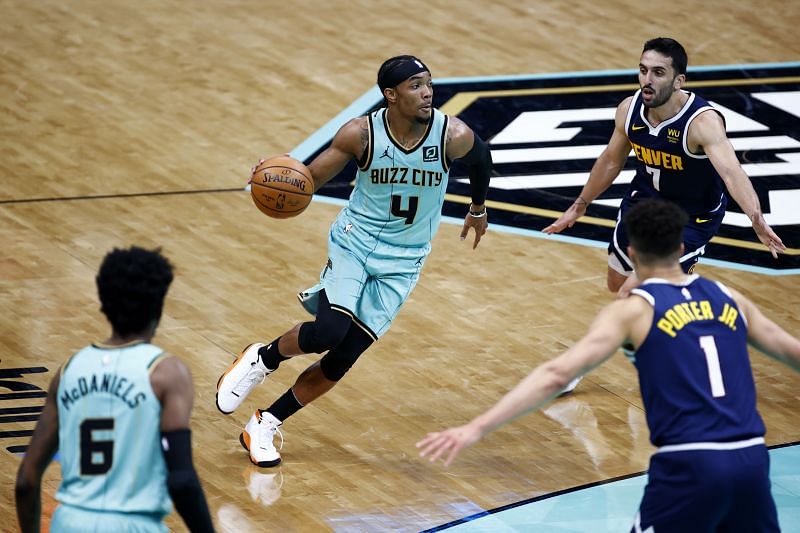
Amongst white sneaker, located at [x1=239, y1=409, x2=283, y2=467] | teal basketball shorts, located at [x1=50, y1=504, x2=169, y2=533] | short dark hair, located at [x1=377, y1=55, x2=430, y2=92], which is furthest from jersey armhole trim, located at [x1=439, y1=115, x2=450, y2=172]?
teal basketball shorts, located at [x1=50, y1=504, x2=169, y2=533]

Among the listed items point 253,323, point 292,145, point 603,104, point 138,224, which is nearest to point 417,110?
point 253,323

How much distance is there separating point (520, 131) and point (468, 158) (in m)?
4.96

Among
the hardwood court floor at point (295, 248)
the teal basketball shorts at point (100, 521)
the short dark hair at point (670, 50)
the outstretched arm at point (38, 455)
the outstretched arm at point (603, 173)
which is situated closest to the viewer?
the teal basketball shorts at point (100, 521)

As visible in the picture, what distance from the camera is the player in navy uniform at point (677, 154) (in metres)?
7.26

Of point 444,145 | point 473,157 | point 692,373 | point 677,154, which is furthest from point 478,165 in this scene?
point 692,373

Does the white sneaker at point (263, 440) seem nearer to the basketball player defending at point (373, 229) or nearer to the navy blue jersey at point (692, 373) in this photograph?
the basketball player defending at point (373, 229)

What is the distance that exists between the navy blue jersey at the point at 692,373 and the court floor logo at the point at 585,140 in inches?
215

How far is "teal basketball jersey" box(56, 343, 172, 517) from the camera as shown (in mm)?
4238

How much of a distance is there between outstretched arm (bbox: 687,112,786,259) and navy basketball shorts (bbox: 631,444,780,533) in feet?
Result: 8.71

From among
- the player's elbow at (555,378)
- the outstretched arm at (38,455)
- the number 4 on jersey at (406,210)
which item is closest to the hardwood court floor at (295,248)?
the number 4 on jersey at (406,210)

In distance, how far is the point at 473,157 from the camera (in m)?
7.25

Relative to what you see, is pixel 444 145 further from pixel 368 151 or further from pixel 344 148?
pixel 344 148

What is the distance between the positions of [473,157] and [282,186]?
101 cm

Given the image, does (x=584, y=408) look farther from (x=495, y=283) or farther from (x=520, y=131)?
(x=520, y=131)
